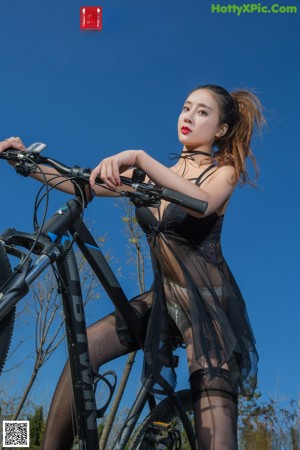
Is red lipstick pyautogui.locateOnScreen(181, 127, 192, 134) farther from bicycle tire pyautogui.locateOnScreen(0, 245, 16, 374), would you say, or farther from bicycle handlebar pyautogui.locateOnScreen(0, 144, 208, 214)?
bicycle tire pyautogui.locateOnScreen(0, 245, 16, 374)

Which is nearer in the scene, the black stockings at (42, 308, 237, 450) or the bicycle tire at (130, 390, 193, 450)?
the black stockings at (42, 308, 237, 450)

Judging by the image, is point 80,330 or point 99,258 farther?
point 99,258

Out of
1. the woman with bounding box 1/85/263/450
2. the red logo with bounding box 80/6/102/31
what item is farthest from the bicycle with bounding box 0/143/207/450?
the red logo with bounding box 80/6/102/31

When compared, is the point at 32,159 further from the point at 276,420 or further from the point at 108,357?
the point at 276,420

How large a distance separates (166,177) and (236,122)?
66 cm

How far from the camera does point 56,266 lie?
5.94 ft

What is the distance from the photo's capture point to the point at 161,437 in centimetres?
224

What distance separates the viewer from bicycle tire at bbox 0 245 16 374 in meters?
1.50

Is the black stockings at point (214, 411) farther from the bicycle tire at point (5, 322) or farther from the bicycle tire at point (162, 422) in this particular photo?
the bicycle tire at point (5, 322)

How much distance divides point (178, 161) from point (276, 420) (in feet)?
9.63

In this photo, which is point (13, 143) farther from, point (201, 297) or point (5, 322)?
point (201, 297)

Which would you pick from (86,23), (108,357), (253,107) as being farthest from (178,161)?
(86,23)

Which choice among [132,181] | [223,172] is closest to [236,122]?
[223,172]

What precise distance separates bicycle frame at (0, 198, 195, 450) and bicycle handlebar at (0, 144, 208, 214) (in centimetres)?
10
